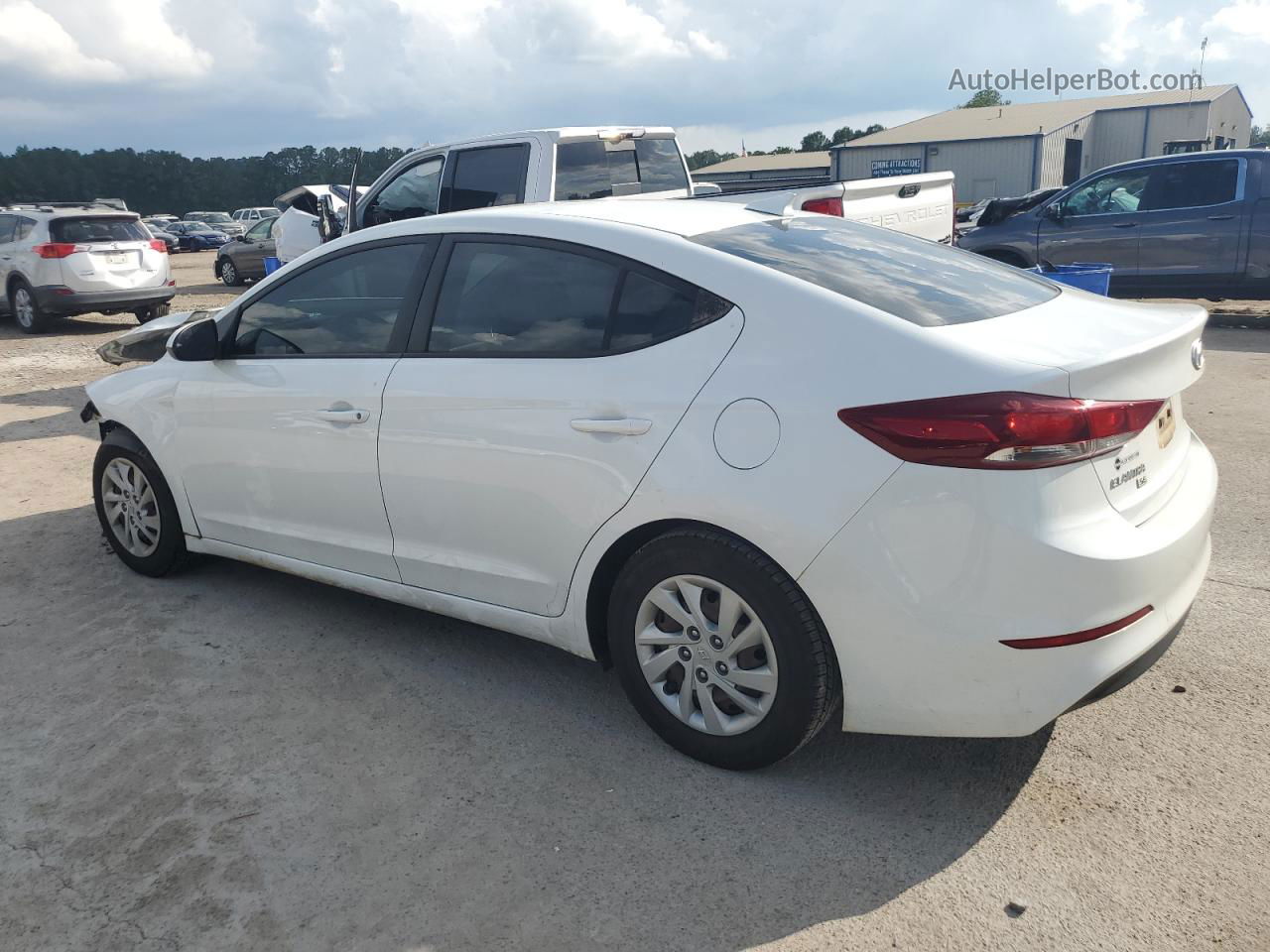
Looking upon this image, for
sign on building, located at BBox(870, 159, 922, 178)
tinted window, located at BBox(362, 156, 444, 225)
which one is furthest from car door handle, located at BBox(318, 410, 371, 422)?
sign on building, located at BBox(870, 159, 922, 178)

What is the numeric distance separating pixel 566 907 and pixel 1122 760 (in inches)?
67.6

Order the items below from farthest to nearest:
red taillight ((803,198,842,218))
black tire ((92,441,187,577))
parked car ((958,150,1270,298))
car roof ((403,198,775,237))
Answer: parked car ((958,150,1270,298)) < red taillight ((803,198,842,218)) < black tire ((92,441,187,577)) < car roof ((403,198,775,237))

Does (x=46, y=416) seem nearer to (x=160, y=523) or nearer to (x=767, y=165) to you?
(x=160, y=523)

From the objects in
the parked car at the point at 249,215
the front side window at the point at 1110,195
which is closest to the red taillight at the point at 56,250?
the front side window at the point at 1110,195

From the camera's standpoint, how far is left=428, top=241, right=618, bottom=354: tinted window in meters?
3.21

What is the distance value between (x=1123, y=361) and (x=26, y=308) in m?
15.9

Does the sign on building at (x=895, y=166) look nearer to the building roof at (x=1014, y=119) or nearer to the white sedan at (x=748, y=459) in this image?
the building roof at (x=1014, y=119)

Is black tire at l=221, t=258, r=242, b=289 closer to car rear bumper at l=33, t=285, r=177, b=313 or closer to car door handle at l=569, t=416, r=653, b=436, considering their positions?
car rear bumper at l=33, t=285, r=177, b=313

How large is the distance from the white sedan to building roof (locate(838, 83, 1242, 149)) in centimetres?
4338

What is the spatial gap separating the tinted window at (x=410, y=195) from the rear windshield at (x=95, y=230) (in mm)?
7472

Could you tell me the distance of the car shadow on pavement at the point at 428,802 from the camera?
2553mm

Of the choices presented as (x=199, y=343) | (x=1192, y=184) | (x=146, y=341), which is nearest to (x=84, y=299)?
(x=146, y=341)

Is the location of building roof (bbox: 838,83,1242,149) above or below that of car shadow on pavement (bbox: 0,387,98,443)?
above

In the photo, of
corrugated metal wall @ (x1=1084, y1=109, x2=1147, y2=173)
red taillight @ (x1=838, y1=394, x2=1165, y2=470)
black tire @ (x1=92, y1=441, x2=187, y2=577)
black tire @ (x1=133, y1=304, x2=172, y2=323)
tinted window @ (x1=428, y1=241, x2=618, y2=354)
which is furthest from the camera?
corrugated metal wall @ (x1=1084, y1=109, x2=1147, y2=173)
